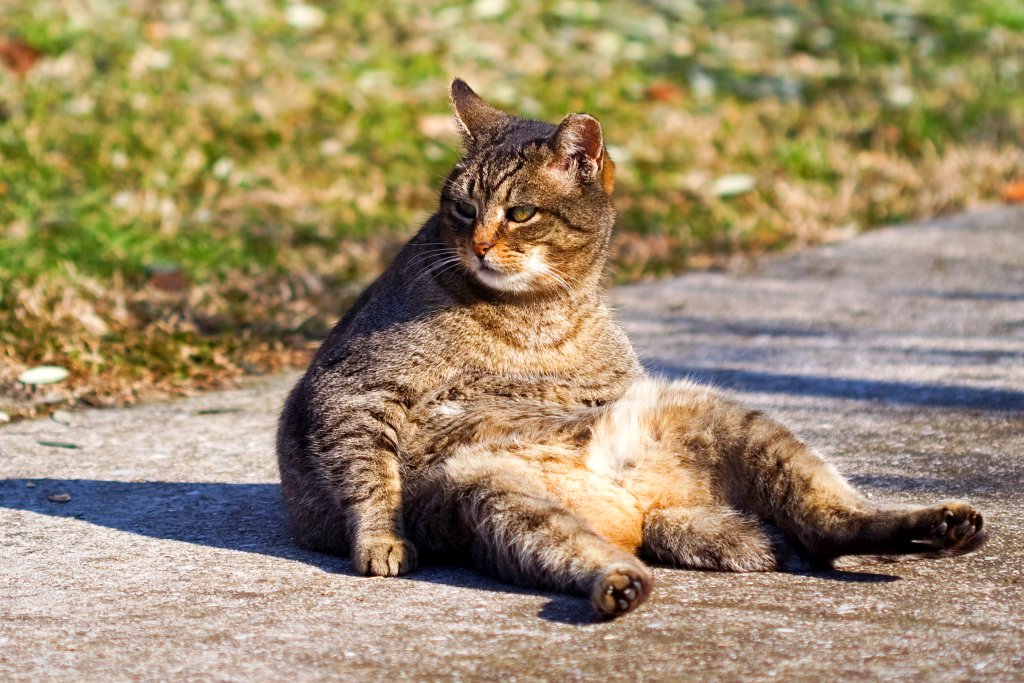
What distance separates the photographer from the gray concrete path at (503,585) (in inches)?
110

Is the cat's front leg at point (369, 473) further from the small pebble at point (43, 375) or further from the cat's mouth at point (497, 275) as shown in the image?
the small pebble at point (43, 375)

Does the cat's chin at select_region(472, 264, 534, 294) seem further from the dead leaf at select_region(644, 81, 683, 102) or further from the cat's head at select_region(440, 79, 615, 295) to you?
the dead leaf at select_region(644, 81, 683, 102)

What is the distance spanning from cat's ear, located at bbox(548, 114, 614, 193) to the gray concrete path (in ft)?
3.81

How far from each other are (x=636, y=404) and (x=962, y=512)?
0.86m

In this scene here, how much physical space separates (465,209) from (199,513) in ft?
3.72

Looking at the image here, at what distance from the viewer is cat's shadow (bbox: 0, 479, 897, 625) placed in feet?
11.3

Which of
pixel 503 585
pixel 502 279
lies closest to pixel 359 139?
pixel 502 279

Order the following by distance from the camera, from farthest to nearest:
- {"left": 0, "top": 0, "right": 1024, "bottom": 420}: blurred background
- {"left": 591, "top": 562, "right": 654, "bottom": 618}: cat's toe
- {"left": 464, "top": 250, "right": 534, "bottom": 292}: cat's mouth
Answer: {"left": 0, "top": 0, "right": 1024, "bottom": 420}: blurred background
{"left": 464, "top": 250, "right": 534, "bottom": 292}: cat's mouth
{"left": 591, "top": 562, "right": 654, "bottom": 618}: cat's toe

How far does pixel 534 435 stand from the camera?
140 inches

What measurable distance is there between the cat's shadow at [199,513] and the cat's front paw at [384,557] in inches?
1.4

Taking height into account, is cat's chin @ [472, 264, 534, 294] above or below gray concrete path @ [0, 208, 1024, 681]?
above

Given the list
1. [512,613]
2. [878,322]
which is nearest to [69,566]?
[512,613]

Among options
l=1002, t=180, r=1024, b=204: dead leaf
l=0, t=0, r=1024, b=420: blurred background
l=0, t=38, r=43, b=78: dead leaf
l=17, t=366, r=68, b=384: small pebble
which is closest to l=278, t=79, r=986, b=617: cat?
l=17, t=366, r=68, b=384: small pebble

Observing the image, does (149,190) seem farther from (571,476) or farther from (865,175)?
(571,476)
